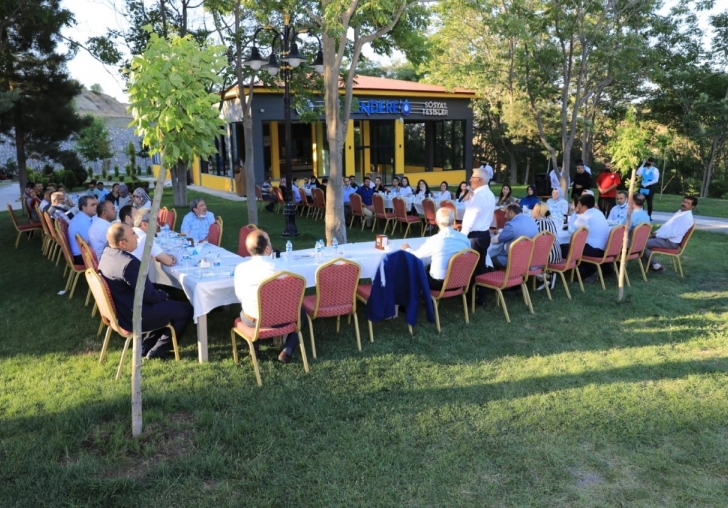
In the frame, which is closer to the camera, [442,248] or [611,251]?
[442,248]

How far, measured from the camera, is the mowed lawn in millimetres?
2918

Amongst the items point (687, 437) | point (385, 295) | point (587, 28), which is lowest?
point (687, 437)

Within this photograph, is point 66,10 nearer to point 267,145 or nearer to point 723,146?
point 267,145

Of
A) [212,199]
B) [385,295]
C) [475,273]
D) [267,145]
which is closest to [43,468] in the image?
[385,295]

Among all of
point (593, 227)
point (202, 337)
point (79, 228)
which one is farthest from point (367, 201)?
point (202, 337)

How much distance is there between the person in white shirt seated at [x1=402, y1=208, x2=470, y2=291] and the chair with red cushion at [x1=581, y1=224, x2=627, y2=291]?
2.37m

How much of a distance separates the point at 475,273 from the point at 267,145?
18861mm

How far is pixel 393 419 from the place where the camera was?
362 centimetres

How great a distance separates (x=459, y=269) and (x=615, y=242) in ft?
8.93

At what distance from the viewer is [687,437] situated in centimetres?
341

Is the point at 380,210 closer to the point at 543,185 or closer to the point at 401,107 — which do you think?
the point at 543,185

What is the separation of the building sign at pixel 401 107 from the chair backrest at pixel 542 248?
15.7 meters

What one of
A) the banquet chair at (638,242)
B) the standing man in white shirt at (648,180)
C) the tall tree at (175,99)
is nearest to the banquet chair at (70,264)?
the tall tree at (175,99)

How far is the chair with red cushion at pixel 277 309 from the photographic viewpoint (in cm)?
414
